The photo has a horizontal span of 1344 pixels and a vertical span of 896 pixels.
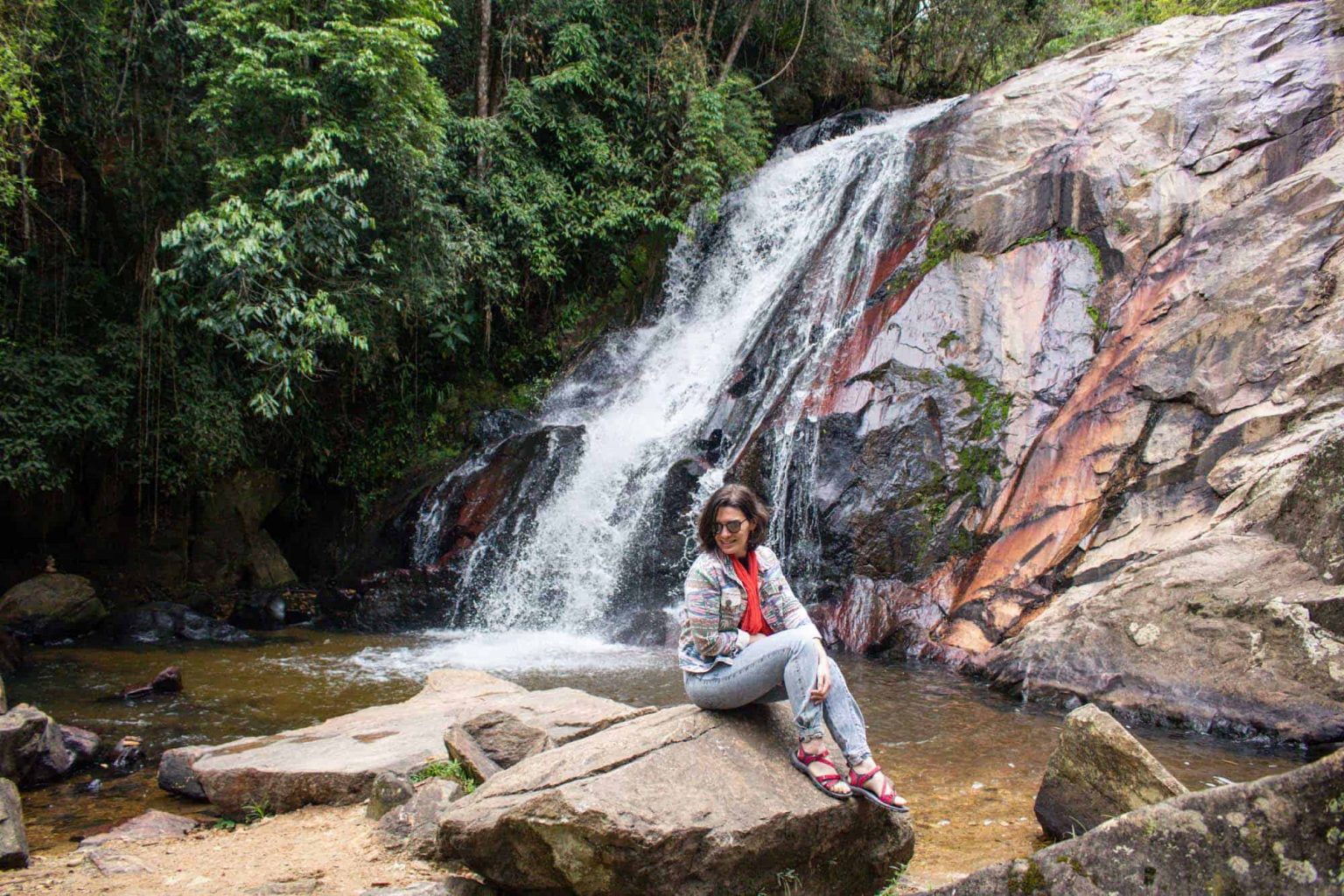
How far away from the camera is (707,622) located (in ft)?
11.7

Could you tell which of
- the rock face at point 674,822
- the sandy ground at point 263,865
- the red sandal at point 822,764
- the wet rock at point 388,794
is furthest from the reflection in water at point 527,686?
the wet rock at point 388,794

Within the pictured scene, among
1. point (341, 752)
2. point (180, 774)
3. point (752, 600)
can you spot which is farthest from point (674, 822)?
point (180, 774)

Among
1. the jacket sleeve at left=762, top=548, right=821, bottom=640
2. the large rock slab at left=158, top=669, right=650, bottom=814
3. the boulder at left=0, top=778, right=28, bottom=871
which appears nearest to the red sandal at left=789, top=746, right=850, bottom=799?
the jacket sleeve at left=762, top=548, right=821, bottom=640

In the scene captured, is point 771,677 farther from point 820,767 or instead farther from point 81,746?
point 81,746

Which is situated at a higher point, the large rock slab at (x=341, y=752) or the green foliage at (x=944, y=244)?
the green foliage at (x=944, y=244)

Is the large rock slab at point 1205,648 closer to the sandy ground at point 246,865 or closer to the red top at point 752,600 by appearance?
the red top at point 752,600

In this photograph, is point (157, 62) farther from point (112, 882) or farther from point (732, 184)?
point (112, 882)

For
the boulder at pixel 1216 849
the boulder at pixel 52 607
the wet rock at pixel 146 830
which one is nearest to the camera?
the boulder at pixel 1216 849

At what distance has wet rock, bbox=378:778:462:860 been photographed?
12.8 ft

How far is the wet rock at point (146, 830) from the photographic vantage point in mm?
4516

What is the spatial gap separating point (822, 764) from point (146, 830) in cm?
367

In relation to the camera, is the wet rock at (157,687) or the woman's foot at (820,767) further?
the wet rock at (157,687)

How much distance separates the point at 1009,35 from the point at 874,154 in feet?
27.1

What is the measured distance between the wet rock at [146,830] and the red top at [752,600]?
3.25 m
